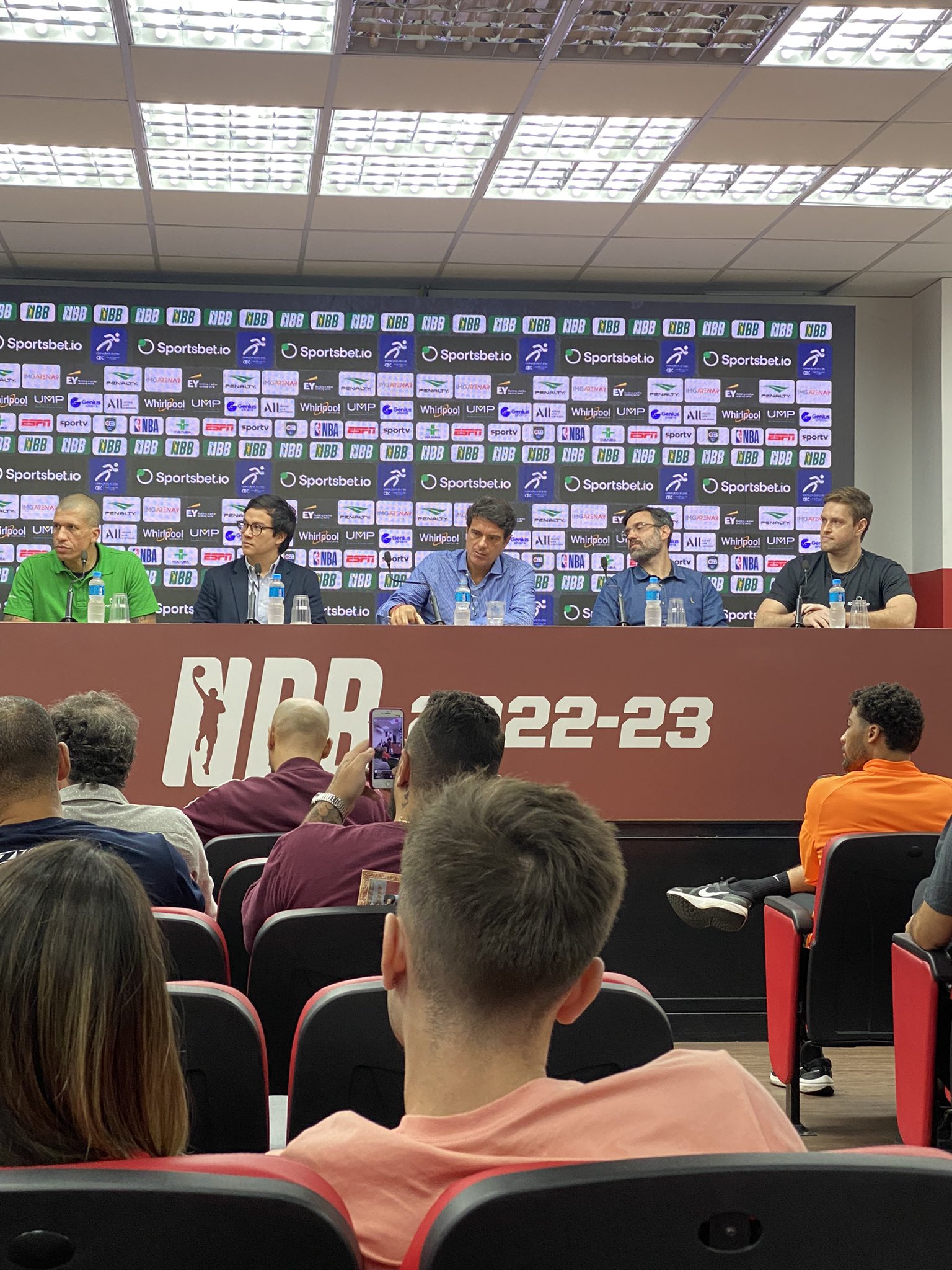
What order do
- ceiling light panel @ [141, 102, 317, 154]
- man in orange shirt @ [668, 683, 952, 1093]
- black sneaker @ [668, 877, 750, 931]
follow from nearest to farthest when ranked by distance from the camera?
man in orange shirt @ [668, 683, 952, 1093] → black sneaker @ [668, 877, 750, 931] → ceiling light panel @ [141, 102, 317, 154]

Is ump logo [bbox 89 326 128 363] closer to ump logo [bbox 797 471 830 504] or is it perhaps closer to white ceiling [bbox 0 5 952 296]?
white ceiling [bbox 0 5 952 296]

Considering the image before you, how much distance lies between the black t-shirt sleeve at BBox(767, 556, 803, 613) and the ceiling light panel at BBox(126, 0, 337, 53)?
2819 mm

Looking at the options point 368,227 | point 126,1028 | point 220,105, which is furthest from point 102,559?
point 126,1028

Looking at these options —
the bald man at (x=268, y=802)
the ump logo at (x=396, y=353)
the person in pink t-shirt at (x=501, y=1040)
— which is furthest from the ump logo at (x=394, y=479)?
the person in pink t-shirt at (x=501, y=1040)

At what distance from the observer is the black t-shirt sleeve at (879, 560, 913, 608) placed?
5.04 m

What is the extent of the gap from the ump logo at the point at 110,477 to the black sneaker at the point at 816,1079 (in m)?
5.06

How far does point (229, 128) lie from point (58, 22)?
1.08 meters

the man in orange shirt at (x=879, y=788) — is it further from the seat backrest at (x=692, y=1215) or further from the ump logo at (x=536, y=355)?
the ump logo at (x=536, y=355)

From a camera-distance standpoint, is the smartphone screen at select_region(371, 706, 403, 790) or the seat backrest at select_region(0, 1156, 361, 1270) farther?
the smartphone screen at select_region(371, 706, 403, 790)

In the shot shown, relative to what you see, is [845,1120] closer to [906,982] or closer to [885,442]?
[906,982]

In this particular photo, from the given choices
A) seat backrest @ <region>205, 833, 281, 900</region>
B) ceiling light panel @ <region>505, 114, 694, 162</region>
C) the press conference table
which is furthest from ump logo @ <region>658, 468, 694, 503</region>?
seat backrest @ <region>205, 833, 281, 900</region>

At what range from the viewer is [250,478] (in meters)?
7.26

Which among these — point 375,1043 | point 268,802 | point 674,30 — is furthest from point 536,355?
point 375,1043

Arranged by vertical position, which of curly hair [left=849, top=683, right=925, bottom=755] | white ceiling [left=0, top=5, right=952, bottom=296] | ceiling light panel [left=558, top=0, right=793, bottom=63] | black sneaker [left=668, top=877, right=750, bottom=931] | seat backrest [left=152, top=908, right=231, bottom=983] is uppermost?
ceiling light panel [left=558, top=0, right=793, bottom=63]
